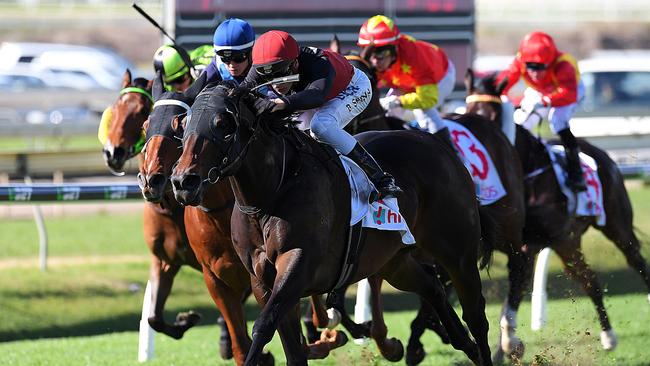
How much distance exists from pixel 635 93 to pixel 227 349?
16141 mm

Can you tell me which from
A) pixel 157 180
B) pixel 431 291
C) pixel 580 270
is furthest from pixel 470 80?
pixel 157 180

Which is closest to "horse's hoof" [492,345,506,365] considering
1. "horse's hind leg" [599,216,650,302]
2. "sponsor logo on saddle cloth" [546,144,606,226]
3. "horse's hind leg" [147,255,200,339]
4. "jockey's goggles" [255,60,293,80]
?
"sponsor logo on saddle cloth" [546,144,606,226]

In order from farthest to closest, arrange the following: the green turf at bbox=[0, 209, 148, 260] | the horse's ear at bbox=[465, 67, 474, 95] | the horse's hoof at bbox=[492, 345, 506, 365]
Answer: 1. the green turf at bbox=[0, 209, 148, 260]
2. the horse's ear at bbox=[465, 67, 474, 95]
3. the horse's hoof at bbox=[492, 345, 506, 365]

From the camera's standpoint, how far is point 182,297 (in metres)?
10.6

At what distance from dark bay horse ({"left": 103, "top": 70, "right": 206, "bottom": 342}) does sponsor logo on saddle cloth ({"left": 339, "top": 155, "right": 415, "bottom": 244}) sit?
1.52m

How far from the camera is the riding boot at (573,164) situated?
8539mm

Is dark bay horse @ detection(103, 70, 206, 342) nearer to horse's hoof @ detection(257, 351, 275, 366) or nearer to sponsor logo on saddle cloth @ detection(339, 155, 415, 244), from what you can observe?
horse's hoof @ detection(257, 351, 275, 366)

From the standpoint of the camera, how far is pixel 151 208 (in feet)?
22.4

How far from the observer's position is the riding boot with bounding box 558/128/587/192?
28.0 feet

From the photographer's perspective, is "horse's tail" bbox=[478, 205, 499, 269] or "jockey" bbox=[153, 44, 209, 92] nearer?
"horse's tail" bbox=[478, 205, 499, 269]

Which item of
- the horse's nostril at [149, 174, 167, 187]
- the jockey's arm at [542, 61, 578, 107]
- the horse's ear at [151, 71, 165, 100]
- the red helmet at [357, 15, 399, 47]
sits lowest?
Answer: the jockey's arm at [542, 61, 578, 107]

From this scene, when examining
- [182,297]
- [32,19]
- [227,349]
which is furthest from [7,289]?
[32,19]

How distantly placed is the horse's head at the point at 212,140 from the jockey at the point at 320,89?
5.5 inches

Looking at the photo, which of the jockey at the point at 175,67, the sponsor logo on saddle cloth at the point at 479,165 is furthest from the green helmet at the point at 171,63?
the sponsor logo on saddle cloth at the point at 479,165
